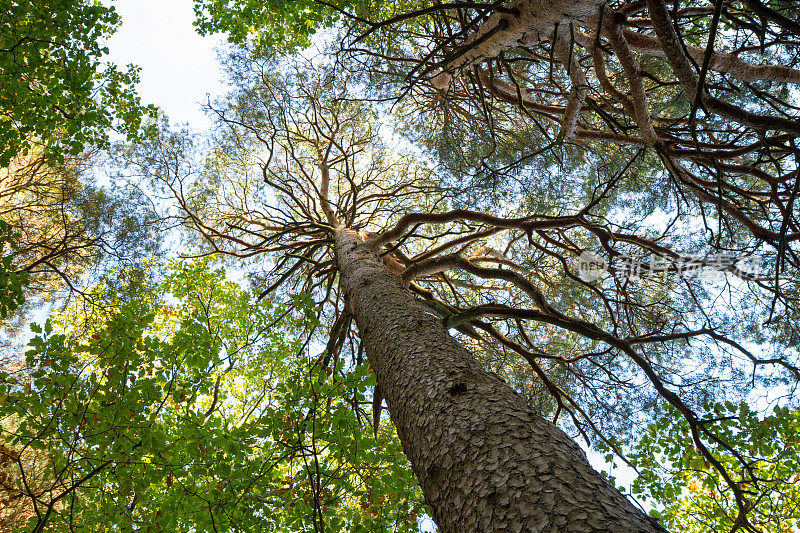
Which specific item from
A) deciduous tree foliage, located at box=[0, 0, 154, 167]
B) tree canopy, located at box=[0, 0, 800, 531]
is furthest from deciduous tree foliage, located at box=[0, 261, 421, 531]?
deciduous tree foliage, located at box=[0, 0, 154, 167]

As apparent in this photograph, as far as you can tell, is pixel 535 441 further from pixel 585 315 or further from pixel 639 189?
pixel 639 189

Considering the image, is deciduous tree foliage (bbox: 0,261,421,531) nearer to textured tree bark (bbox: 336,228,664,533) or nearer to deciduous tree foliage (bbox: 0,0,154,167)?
textured tree bark (bbox: 336,228,664,533)

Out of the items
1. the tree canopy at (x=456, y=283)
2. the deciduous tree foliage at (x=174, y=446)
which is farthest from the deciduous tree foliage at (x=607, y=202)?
the deciduous tree foliage at (x=174, y=446)

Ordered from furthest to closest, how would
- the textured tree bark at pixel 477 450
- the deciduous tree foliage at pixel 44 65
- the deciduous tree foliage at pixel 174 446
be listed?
the deciduous tree foliage at pixel 44 65, the deciduous tree foliage at pixel 174 446, the textured tree bark at pixel 477 450

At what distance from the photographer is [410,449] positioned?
6.38ft

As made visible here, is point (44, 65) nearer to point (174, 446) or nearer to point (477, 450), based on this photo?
point (174, 446)

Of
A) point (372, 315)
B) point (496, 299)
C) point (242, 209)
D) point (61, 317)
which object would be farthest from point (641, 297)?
point (61, 317)

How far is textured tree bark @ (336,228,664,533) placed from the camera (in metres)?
1.23

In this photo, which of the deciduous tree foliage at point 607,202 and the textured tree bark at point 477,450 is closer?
the textured tree bark at point 477,450

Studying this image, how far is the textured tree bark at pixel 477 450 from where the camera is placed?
4.03 feet

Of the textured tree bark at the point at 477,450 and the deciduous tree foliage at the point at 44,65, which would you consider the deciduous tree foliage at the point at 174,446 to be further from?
the deciduous tree foliage at the point at 44,65

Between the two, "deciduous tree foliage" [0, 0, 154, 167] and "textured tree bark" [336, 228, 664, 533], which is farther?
"deciduous tree foliage" [0, 0, 154, 167]

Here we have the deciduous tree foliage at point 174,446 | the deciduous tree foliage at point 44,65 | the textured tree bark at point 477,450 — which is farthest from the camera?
the deciduous tree foliage at point 44,65

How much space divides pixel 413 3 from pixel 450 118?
1.46 m
